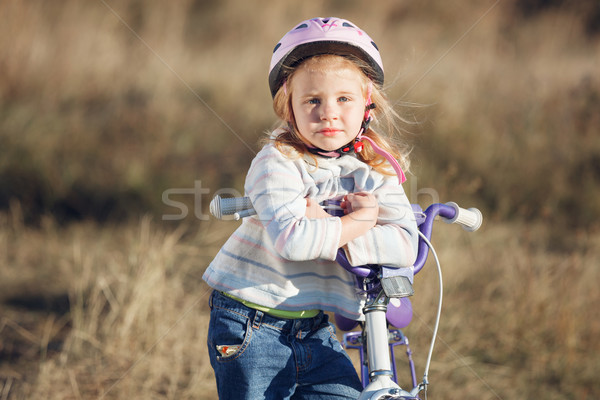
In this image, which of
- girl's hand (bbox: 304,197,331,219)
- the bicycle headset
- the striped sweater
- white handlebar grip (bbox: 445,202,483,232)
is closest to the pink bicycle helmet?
the bicycle headset

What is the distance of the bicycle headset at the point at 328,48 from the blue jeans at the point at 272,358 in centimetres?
59

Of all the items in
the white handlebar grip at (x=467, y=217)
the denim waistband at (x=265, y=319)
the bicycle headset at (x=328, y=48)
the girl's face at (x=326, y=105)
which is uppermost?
the bicycle headset at (x=328, y=48)

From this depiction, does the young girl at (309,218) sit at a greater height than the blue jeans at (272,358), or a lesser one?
greater

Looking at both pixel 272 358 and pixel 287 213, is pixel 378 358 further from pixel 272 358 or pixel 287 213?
pixel 287 213

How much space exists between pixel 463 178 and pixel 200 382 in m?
3.57

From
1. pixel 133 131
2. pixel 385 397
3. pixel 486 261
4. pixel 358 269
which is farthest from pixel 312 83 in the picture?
pixel 133 131

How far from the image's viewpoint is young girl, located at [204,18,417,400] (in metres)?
2.09

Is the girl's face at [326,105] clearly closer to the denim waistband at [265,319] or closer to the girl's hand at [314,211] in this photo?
the girl's hand at [314,211]

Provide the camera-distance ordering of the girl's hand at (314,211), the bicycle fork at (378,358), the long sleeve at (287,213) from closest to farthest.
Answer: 1. the bicycle fork at (378,358)
2. the long sleeve at (287,213)
3. the girl's hand at (314,211)

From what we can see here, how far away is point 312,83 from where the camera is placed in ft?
6.97

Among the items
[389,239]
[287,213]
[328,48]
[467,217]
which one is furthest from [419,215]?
[328,48]

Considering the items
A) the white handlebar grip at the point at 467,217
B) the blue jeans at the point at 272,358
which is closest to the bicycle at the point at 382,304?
the white handlebar grip at the point at 467,217

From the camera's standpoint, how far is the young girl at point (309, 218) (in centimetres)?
209

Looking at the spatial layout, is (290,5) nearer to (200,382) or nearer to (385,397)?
(200,382)
